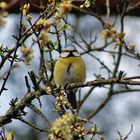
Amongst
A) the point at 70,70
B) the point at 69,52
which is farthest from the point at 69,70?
the point at 69,52

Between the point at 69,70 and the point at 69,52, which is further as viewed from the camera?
the point at 69,52

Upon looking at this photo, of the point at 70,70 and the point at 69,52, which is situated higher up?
the point at 69,52

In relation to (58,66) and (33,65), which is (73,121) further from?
(33,65)

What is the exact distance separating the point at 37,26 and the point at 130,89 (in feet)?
7.95

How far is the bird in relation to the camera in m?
4.39

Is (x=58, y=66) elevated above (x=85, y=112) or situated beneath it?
situated beneath

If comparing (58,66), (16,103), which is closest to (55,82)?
(58,66)

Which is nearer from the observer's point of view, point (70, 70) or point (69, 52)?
point (70, 70)

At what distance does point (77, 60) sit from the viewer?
15.0 ft

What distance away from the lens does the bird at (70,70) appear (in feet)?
14.4

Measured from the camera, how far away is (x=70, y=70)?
14.8ft

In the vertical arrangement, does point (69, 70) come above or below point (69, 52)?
below

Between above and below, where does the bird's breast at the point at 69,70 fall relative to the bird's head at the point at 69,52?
below

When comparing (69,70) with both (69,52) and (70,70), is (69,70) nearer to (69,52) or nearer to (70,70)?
(70,70)
